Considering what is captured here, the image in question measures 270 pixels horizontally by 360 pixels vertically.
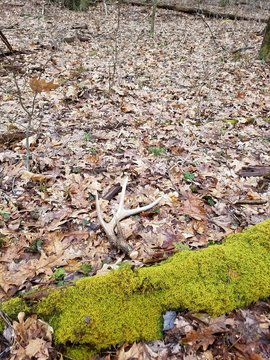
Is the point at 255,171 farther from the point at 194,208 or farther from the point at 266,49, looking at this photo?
the point at 266,49

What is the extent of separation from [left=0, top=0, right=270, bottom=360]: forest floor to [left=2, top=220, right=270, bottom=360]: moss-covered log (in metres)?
0.11

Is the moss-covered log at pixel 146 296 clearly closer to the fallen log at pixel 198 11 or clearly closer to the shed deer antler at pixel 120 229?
the shed deer antler at pixel 120 229

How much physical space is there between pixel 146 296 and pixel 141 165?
8.41ft

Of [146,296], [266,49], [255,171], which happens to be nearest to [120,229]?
[146,296]

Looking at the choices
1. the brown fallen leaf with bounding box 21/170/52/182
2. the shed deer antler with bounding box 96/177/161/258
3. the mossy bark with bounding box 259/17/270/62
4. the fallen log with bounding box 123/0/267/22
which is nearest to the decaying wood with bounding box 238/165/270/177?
the shed deer antler with bounding box 96/177/161/258

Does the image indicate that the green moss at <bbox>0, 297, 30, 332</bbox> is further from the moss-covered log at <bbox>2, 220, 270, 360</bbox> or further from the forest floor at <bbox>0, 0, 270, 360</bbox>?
the forest floor at <bbox>0, 0, 270, 360</bbox>

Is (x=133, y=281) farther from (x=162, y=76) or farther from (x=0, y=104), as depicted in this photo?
(x=162, y=76)

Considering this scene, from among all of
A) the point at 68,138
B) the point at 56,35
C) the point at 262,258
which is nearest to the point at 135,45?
the point at 56,35

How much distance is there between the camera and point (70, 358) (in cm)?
221

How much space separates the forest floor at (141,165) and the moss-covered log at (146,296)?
0.11 meters

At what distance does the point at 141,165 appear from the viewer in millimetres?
4762

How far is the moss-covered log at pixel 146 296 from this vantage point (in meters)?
2.26

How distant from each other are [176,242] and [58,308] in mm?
1375

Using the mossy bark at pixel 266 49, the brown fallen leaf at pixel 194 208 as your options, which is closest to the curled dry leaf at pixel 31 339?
the brown fallen leaf at pixel 194 208
